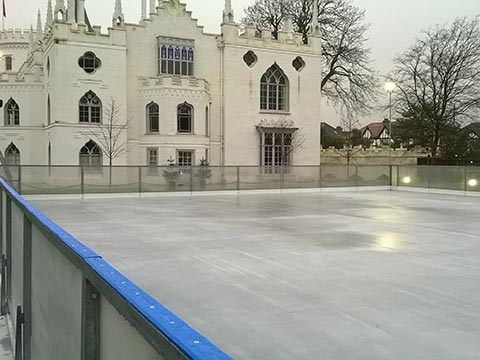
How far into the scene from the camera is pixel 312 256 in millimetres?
9844

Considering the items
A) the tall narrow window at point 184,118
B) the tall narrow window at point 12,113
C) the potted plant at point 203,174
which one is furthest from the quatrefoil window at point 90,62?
the potted plant at point 203,174

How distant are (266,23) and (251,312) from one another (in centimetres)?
5199

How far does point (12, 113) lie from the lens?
39906mm

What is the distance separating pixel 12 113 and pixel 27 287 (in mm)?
38643

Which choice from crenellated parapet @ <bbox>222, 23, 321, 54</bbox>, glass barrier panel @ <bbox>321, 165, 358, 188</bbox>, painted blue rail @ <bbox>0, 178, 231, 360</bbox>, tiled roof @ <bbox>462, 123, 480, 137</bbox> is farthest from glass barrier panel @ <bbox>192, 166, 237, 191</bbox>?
A: tiled roof @ <bbox>462, 123, 480, 137</bbox>

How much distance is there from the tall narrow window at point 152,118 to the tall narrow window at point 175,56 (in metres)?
3.08

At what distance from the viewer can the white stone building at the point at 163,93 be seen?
36375 millimetres

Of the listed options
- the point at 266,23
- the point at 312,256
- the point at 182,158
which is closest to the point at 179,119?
the point at 182,158

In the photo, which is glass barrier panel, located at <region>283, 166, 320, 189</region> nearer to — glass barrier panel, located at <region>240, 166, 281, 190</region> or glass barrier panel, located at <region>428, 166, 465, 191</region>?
glass barrier panel, located at <region>240, 166, 281, 190</region>

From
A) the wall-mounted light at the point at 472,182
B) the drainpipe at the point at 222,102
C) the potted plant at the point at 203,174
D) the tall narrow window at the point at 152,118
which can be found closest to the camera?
the potted plant at the point at 203,174

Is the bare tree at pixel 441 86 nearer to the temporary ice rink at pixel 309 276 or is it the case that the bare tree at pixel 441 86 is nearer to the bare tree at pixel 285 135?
the bare tree at pixel 285 135

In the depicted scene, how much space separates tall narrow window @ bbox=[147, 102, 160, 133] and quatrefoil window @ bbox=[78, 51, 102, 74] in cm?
454

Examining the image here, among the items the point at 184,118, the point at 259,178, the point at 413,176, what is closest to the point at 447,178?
the point at 413,176

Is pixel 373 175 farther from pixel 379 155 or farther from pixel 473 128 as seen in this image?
pixel 473 128
